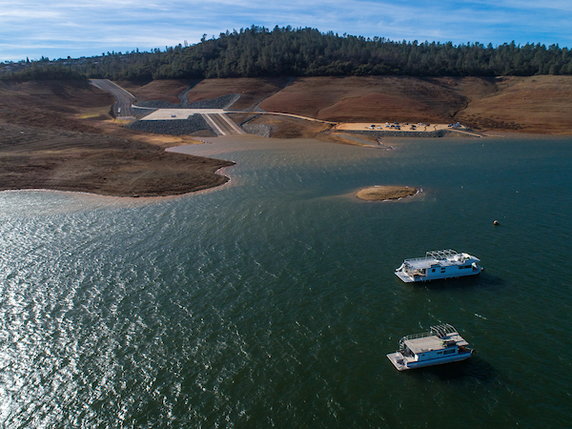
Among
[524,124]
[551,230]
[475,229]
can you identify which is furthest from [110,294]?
[524,124]

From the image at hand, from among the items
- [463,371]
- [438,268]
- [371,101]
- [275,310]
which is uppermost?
[371,101]

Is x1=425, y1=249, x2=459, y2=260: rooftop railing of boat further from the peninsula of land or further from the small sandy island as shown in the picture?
the peninsula of land

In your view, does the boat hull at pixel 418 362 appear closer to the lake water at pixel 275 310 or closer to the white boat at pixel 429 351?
the white boat at pixel 429 351

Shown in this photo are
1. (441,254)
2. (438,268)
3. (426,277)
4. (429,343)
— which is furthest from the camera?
(441,254)

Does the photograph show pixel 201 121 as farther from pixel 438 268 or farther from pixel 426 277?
pixel 426 277

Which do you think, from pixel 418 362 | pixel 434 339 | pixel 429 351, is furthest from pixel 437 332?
pixel 418 362

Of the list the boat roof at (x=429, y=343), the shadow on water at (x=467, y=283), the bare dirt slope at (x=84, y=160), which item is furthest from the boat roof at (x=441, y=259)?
the bare dirt slope at (x=84, y=160)
